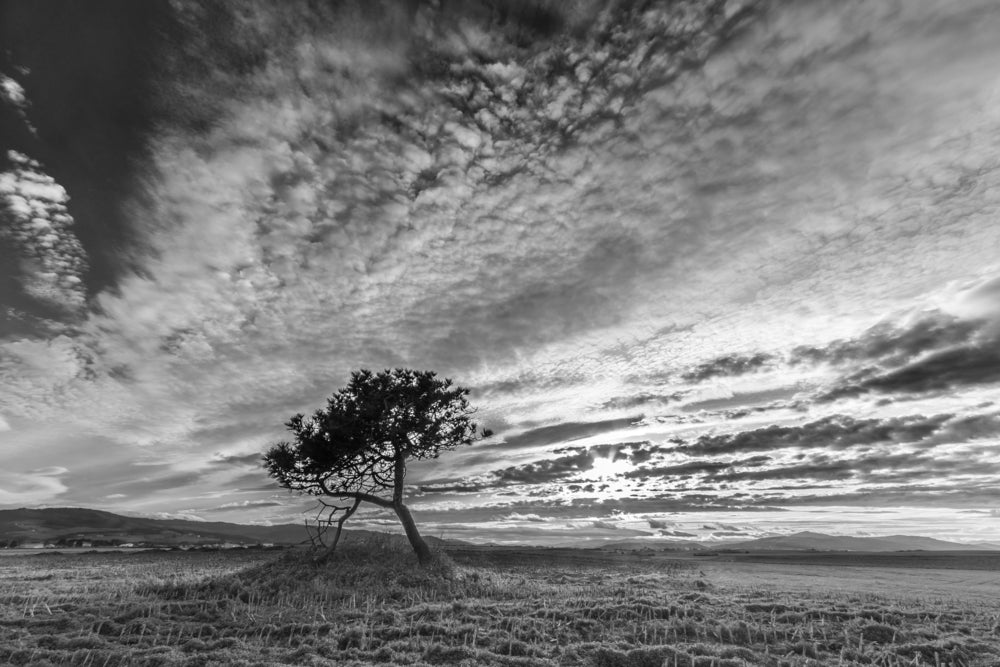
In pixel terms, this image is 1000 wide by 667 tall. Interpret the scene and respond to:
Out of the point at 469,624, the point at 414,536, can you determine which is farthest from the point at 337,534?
the point at 469,624

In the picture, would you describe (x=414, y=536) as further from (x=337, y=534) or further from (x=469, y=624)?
(x=469, y=624)

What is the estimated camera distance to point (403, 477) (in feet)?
122

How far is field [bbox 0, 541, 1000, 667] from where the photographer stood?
14.1m

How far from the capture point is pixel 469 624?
17.6 meters

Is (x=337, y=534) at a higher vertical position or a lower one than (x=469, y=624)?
higher

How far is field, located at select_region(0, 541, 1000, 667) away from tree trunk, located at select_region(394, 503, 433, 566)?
4.76m

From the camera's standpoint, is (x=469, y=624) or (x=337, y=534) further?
(x=337, y=534)

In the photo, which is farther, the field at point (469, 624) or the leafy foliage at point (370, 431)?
the leafy foliage at point (370, 431)

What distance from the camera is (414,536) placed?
35125mm

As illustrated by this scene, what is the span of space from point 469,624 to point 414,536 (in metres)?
18.6

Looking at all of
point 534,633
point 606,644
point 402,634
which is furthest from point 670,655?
point 402,634

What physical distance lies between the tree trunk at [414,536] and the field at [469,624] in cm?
476

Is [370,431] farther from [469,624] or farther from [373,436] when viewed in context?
[469,624]

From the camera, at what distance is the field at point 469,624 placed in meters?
14.1
